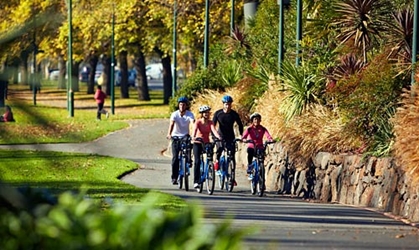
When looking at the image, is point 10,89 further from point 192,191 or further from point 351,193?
point 192,191

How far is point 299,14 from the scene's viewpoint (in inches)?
926

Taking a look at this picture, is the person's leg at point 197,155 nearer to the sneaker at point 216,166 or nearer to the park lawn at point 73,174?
the sneaker at point 216,166

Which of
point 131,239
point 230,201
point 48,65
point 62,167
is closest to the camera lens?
point 131,239

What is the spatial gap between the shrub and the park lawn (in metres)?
0.14

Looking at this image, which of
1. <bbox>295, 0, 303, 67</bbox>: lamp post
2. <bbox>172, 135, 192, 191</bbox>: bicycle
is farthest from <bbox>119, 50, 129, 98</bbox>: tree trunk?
<bbox>172, 135, 192, 191</bbox>: bicycle

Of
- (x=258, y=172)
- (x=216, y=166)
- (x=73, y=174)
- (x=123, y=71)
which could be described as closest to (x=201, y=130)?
(x=216, y=166)

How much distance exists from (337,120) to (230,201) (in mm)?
2880

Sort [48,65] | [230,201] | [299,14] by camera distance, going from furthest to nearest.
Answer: [299,14]
[230,201]
[48,65]

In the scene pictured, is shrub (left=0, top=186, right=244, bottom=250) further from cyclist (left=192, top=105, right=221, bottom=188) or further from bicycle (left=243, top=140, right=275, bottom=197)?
cyclist (left=192, top=105, right=221, bottom=188)

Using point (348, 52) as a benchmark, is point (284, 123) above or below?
below

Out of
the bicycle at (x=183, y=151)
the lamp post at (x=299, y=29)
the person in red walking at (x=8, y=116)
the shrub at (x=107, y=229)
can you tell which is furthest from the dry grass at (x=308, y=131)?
the person in red walking at (x=8, y=116)

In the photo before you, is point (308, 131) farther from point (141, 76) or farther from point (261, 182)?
point (141, 76)

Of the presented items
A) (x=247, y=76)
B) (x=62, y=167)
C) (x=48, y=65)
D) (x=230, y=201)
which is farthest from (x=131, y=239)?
(x=247, y=76)

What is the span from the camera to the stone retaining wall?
635 inches
